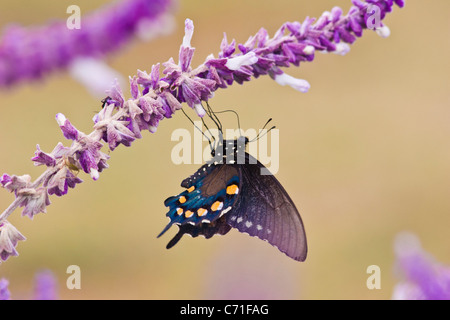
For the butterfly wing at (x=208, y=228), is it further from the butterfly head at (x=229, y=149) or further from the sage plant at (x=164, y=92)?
A: the sage plant at (x=164, y=92)

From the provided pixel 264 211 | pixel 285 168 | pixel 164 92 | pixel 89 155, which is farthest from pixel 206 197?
pixel 285 168

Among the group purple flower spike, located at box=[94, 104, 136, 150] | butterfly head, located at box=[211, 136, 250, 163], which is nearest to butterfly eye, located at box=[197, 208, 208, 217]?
butterfly head, located at box=[211, 136, 250, 163]

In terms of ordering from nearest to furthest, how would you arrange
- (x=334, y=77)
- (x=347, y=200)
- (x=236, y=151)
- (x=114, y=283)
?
(x=236, y=151) < (x=114, y=283) < (x=347, y=200) < (x=334, y=77)

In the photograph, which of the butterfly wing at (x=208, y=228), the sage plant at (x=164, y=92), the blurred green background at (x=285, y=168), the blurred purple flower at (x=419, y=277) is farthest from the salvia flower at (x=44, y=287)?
the blurred green background at (x=285, y=168)

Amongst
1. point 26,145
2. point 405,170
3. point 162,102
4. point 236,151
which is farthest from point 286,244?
point 405,170

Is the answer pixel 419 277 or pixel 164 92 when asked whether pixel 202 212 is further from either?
pixel 419 277

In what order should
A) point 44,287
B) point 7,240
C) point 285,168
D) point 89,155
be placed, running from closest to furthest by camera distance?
1. point 7,240
2. point 89,155
3. point 44,287
4. point 285,168

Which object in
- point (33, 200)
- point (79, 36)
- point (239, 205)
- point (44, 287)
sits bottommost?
point (44, 287)

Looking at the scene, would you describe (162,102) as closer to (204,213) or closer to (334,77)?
(204,213)
